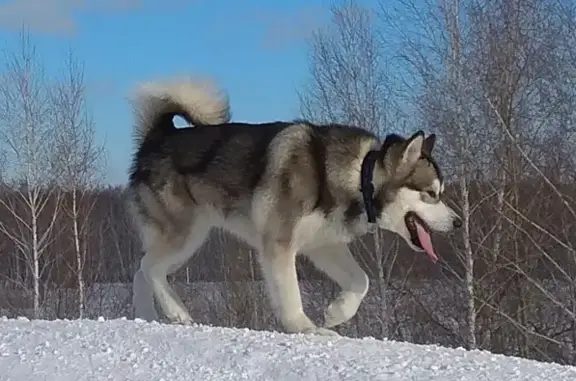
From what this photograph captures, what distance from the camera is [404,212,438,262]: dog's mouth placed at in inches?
222

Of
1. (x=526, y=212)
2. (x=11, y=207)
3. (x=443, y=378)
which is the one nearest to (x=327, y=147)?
(x=443, y=378)

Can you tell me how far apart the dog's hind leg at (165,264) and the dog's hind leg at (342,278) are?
0.91 meters

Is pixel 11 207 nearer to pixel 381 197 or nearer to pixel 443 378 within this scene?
pixel 381 197

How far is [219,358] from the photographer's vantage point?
409cm

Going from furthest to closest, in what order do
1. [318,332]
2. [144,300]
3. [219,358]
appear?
[144,300], [318,332], [219,358]

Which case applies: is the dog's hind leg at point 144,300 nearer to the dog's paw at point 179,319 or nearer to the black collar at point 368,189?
the dog's paw at point 179,319

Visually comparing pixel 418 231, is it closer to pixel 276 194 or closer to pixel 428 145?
pixel 428 145

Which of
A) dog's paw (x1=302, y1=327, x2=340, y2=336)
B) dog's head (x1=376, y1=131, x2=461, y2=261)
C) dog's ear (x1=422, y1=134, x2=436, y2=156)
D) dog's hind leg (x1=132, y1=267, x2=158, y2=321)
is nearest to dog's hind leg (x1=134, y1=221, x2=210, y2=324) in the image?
dog's hind leg (x1=132, y1=267, x2=158, y2=321)

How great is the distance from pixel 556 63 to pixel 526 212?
3.58 m

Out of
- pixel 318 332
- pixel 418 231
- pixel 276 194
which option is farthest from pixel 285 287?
pixel 418 231

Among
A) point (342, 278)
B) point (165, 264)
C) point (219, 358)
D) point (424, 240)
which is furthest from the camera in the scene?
point (165, 264)

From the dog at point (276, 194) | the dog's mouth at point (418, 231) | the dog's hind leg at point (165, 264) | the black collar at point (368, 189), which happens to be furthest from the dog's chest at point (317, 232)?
the dog's hind leg at point (165, 264)

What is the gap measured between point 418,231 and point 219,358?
6.82ft

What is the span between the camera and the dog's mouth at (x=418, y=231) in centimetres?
563
